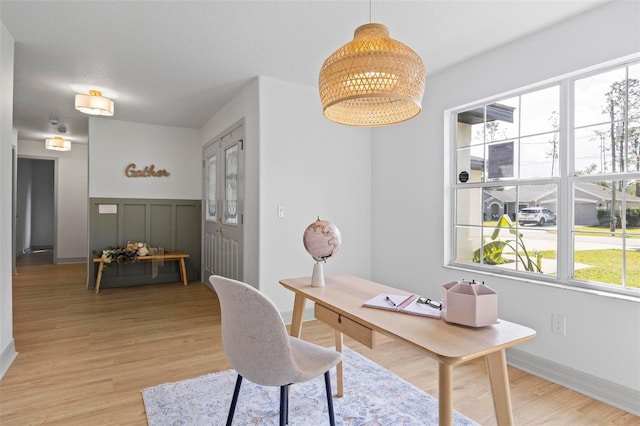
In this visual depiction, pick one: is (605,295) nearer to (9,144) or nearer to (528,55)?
(528,55)

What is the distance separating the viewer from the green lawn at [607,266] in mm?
2150

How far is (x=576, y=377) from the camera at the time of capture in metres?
2.27

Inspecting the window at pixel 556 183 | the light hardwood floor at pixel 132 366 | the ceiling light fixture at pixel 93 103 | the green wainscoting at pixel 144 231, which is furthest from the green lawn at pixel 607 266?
the green wainscoting at pixel 144 231

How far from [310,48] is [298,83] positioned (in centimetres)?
79

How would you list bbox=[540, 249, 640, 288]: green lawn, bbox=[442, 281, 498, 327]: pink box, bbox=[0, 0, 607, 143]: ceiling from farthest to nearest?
bbox=[0, 0, 607, 143]: ceiling
bbox=[540, 249, 640, 288]: green lawn
bbox=[442, 281, 498, 327]: pink box

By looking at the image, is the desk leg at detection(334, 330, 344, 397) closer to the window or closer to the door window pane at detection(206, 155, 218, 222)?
the window

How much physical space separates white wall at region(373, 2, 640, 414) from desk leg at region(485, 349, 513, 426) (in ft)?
4.40

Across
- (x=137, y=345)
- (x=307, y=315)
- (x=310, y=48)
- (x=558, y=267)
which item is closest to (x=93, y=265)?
(x=137, y=345)

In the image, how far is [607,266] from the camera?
89.4 inches

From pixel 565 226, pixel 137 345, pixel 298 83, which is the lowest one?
pixel 137 345

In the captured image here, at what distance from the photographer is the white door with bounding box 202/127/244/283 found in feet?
13.0

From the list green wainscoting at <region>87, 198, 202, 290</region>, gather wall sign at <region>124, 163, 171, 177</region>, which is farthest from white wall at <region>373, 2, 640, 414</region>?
gather wall sign at <region>124, 163, 171, 177</region>

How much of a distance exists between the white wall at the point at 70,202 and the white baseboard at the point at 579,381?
7.71 m

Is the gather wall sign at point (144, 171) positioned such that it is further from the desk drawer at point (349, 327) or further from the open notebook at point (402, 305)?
the open notebook at point (402, 305)
